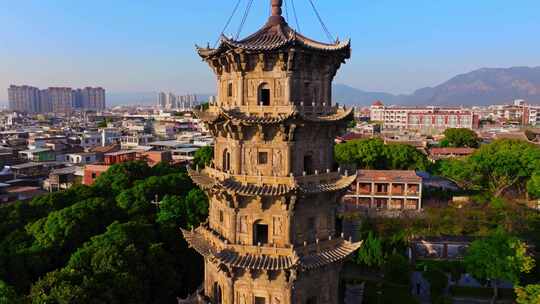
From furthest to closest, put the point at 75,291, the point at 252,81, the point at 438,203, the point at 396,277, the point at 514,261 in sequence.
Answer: the point at 438,203
the point at 396,277
the point at 514,261
the point at 75,291
the point at 252,81

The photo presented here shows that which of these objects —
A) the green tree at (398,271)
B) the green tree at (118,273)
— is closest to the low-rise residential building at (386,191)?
the green tree at (398,271)

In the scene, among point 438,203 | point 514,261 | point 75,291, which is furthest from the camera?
point 438,203

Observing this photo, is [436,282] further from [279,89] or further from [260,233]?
[279,89]

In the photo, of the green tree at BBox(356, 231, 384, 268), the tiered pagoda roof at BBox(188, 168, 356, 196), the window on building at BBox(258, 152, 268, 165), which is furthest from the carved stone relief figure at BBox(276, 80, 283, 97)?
the green tree at BBox(356, 231, 384, 268)

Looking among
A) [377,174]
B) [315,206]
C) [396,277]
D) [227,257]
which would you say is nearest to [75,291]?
[227,257]

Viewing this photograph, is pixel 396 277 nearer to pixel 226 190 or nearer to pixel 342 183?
pixel 342 183

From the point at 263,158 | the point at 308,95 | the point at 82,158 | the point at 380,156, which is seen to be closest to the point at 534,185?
the point at 380,156

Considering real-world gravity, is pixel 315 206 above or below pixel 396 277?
above
